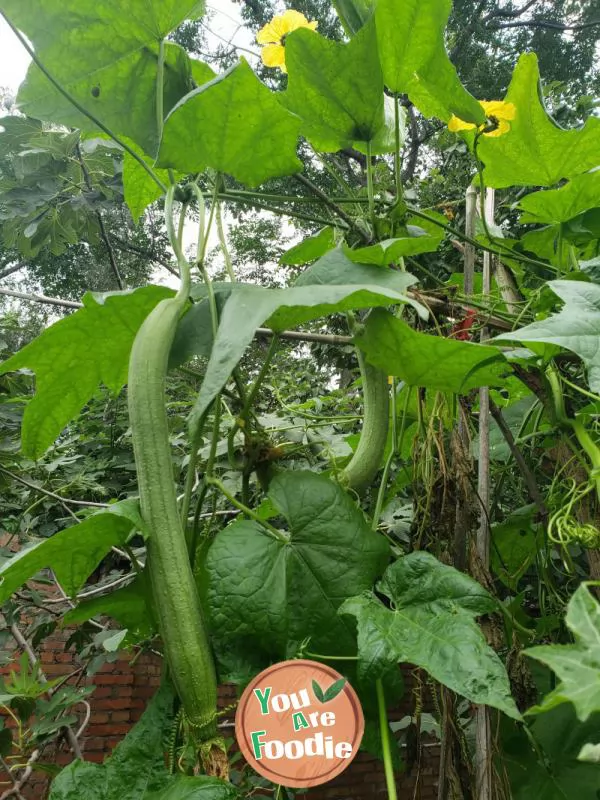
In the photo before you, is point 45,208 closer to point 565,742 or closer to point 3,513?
point 3,513

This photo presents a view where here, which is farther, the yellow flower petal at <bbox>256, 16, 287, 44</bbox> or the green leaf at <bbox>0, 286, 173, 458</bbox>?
the yellow flower petal at <bbox>256, 16, 287, 44</bbox>

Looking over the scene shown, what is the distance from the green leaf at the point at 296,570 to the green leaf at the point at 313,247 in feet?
1.11

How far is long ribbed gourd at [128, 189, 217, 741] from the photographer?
43 centimetres

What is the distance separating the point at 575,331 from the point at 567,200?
35 cm

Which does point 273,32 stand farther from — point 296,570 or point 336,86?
point 296,570

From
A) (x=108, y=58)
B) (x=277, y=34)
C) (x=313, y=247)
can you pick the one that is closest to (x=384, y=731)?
(x=313, y=247)

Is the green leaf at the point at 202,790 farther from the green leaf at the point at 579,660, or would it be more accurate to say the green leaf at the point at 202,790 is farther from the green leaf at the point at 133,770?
the green leaf at the point at 579,660

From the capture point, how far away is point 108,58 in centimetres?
63

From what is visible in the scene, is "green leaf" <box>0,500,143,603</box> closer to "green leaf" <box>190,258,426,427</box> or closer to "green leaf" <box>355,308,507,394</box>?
"green leaf" <box>190,258,426,427</box>

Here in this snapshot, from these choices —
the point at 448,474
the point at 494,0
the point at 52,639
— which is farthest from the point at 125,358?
the point at 494,0

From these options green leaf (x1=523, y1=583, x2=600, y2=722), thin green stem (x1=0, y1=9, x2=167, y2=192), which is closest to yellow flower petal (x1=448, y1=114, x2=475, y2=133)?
thin green stem (x1=0, y1=9, x2=167, y2=192)

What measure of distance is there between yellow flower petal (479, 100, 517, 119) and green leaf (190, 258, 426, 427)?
29 cm

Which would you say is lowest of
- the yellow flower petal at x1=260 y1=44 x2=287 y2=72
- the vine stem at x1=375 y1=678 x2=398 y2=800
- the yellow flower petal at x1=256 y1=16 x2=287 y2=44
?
the vine stem at x1=375 y1=678 x2=398 y2=800

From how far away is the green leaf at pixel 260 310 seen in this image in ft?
1.34
